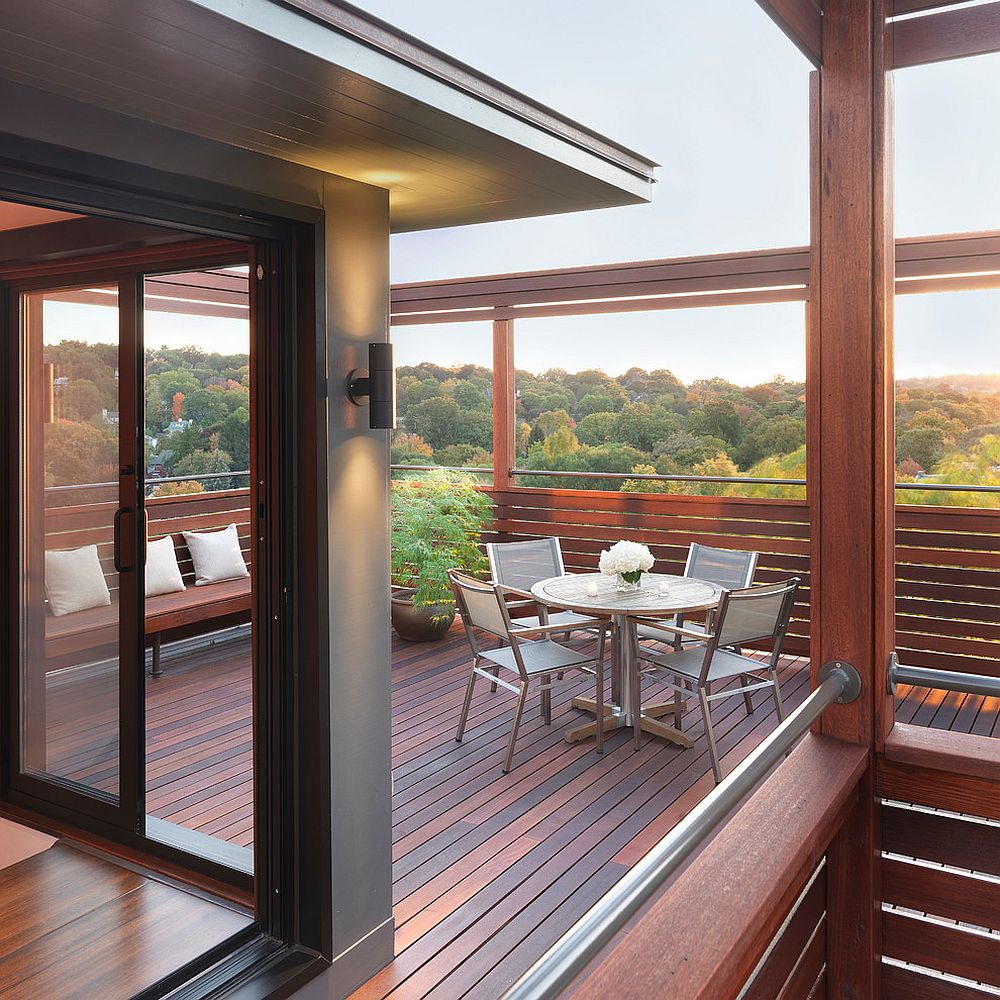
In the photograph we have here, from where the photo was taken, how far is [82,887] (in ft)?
9.91

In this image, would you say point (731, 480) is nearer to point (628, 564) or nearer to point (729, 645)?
point (628, 564)

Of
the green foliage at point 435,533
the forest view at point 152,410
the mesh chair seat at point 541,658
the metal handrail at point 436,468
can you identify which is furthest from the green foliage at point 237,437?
the metal handrail at point 436,468

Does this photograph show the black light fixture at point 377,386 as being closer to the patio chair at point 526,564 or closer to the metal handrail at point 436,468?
the patio chair at point 526,564

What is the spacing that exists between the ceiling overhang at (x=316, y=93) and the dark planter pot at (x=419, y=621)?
4.21 metres

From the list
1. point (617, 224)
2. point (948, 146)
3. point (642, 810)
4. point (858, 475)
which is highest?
point (617, 224)

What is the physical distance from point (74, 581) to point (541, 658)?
218cm

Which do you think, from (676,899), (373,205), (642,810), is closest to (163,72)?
(373,205)

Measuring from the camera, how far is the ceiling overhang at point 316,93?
4.52 ft

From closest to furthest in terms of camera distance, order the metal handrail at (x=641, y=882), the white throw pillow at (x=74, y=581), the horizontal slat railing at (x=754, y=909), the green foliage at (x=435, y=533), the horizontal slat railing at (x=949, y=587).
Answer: the metal handrail at (x=641, y=882), the horizontal slat railing at (x=754, y=909), the white throw pillow at (x=74, y=581), the horizontal slat railing at (x=949, y=587), the green foliage at (x=435, y=533)

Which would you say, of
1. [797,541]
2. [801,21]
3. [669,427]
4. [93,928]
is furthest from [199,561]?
[801,21]

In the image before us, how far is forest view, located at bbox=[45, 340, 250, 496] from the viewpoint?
123 inches

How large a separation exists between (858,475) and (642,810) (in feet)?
8.20

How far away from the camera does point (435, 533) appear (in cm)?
679

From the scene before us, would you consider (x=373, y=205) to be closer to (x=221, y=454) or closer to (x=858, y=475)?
(x=221, y=454)
